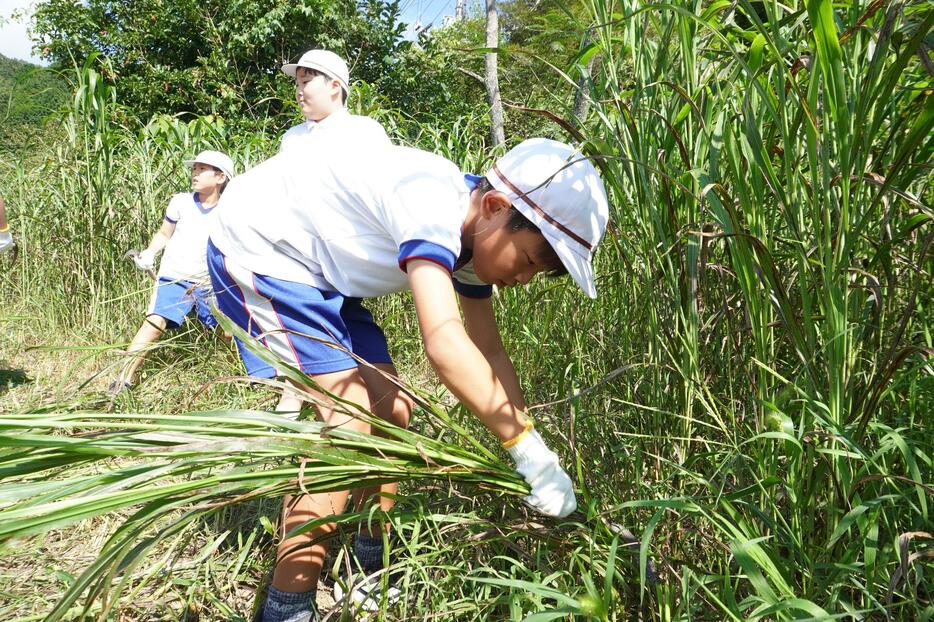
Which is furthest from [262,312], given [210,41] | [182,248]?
[210,41]

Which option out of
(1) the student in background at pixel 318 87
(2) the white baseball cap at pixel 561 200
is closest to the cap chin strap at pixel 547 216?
(2) the white baseball cap at pixel 561 200

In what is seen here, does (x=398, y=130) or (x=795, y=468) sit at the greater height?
(x=398, y=130)

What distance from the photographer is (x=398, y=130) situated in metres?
4.09

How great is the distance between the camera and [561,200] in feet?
4.38

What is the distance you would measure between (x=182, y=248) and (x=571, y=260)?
2.98 m

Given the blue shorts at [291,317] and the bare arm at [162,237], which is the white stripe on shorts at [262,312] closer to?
the blue shorts at [291,317]

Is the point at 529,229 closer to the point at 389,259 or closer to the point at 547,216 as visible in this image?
the point at 547,216

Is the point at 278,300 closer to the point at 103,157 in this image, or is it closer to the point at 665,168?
the point at 665,168

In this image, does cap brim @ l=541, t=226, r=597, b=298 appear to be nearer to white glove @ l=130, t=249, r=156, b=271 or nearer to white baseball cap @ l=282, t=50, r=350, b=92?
white baseball cap @ l=282, t=50, r=350, b=92

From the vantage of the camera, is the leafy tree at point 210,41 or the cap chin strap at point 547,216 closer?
the cap chin strap at point 547,216

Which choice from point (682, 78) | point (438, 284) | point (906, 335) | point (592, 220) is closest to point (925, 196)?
point (906, 335)

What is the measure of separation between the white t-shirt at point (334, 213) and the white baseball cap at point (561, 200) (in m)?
0.14

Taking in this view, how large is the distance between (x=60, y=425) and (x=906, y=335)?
1.43m

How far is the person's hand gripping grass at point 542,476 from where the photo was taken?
138cm
